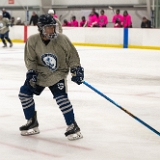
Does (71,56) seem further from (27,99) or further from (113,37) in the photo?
(113,37)

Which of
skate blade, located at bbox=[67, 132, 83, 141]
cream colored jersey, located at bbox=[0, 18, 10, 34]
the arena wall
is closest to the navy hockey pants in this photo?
skate blade, located at bbox=[67, 132, 83, 141]

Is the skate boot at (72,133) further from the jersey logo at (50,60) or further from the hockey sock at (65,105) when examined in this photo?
the jersey logo at (50,60)

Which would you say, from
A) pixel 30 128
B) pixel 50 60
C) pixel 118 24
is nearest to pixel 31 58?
pixel 50 60

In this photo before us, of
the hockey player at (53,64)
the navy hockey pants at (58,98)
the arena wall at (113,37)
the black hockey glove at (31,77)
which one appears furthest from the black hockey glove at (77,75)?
the arena wall at (113,37)

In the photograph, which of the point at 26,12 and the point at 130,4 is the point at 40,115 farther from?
the point at 26,12

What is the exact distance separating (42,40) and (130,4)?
17.8 m

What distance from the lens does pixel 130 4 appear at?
71.3 ft

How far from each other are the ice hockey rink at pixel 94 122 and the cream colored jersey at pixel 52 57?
52 centimetres

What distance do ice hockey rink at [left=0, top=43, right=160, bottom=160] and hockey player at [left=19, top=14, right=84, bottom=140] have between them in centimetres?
29

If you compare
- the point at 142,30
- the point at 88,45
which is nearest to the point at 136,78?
the point at 142,30

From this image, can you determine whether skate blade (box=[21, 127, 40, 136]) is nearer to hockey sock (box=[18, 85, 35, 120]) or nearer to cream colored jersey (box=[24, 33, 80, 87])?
hockey sock (box=[18, 85, 35, 120])

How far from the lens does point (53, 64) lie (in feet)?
14.2

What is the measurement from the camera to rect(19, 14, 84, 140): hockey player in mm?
4250

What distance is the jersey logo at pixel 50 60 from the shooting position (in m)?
4.29
